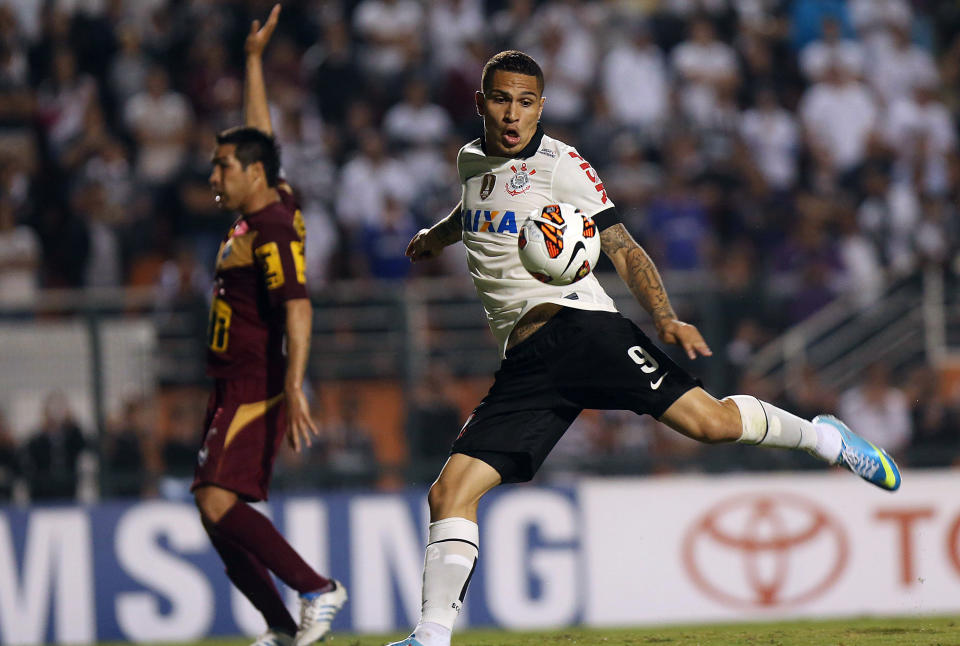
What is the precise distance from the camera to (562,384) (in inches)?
257

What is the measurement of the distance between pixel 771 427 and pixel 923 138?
9.79 meters

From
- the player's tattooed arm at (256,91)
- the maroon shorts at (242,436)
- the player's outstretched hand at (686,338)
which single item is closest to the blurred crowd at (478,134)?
the player's tattooed arm at (256,91)

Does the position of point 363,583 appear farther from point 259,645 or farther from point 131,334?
point 259,645

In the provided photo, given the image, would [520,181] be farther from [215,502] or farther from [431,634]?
[215,502]

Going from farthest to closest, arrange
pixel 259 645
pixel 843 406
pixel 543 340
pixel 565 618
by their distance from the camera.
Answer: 1. pixel 843 406
2. pixel 565 618
3. pixel 259 645
4. pixel 543 340

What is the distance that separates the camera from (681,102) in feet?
53.0

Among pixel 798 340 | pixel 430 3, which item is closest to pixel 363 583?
pixel 798 340

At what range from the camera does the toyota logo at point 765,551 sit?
1230 centimetres

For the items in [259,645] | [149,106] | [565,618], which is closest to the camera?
[259,645]

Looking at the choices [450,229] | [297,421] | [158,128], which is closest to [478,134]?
[158,128]

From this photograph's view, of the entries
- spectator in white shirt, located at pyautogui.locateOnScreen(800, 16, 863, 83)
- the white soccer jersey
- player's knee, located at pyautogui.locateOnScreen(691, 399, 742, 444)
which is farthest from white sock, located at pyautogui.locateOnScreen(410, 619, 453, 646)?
spectator in white shirt, located at pyautogui.locateOnScreen(800, 16, 863, 83)

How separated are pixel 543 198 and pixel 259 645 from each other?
8.94 feet

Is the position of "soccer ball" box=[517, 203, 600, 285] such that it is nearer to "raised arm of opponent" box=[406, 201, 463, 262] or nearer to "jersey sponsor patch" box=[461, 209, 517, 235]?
"jersey sponsor patch" box=[461, 209, 517, 235]

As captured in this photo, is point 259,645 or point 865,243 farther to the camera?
point 865,243
